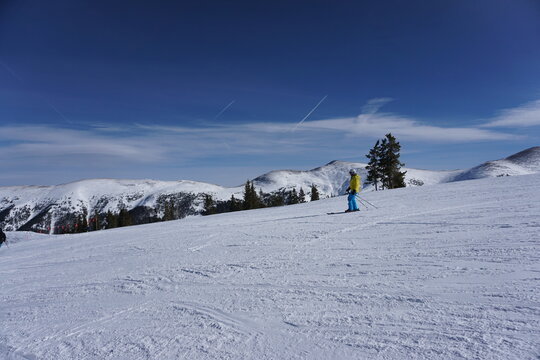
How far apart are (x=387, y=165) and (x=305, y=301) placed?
2006 inches

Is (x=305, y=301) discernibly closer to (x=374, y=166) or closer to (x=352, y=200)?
(x=352, y=200)

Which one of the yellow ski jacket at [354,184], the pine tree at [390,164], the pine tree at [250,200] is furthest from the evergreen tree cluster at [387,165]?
the yellow ski jacket at [354,184]

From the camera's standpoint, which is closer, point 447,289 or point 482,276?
point 447,289

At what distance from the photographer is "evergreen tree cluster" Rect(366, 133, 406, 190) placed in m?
50.0

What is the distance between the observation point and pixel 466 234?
650 centimetres

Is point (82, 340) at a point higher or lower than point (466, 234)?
lower

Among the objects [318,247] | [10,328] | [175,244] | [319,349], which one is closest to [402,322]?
[319,349]

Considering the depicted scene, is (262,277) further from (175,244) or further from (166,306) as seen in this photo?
(175,244)

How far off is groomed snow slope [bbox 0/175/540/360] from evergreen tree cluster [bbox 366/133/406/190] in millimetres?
44766

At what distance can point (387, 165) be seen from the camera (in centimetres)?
5050

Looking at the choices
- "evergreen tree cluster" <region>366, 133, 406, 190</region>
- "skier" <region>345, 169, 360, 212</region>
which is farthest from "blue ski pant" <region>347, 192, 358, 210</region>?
"evergreen tree cluster" <region>366, 133, 406, 190</region>

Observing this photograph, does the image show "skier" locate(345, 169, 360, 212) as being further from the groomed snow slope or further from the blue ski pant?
the groomed snow slope

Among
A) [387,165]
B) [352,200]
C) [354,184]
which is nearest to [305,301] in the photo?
[352,200]

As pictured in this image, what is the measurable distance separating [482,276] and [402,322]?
72.2 inches
